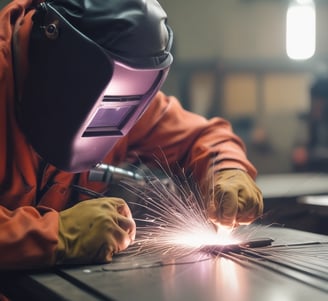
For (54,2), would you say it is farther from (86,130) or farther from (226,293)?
(226,293)

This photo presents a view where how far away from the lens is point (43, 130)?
4.73 feet

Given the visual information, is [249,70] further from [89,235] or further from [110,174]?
[89,235]

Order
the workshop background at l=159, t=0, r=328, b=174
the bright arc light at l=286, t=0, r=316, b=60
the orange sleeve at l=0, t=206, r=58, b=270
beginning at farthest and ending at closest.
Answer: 1. the bright arc light at l=286, t=0, r=316, b=60
2. the workshop background at l=159, t=0, r=328, b=174
3. the orange sleeve at l=0, t=206, r=58, b=270

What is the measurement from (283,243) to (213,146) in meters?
0.41

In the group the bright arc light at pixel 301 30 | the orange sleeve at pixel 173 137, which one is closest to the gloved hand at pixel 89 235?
the orange sleeve at pixel 173 137

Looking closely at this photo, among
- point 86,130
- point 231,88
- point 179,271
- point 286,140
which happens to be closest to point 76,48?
point 86,130

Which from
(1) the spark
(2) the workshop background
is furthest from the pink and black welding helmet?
(2) the workshop background

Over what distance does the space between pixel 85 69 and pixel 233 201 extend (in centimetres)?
47

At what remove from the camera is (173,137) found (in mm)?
1937

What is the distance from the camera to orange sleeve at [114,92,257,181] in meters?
1.91

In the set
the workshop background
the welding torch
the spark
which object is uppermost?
the workshop background

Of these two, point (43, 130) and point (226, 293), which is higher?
point (43, 130)

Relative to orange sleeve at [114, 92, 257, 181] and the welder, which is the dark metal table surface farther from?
orange sleeve at [114, 92, 257, 181]

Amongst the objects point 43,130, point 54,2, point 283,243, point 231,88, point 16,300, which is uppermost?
point 231,88
